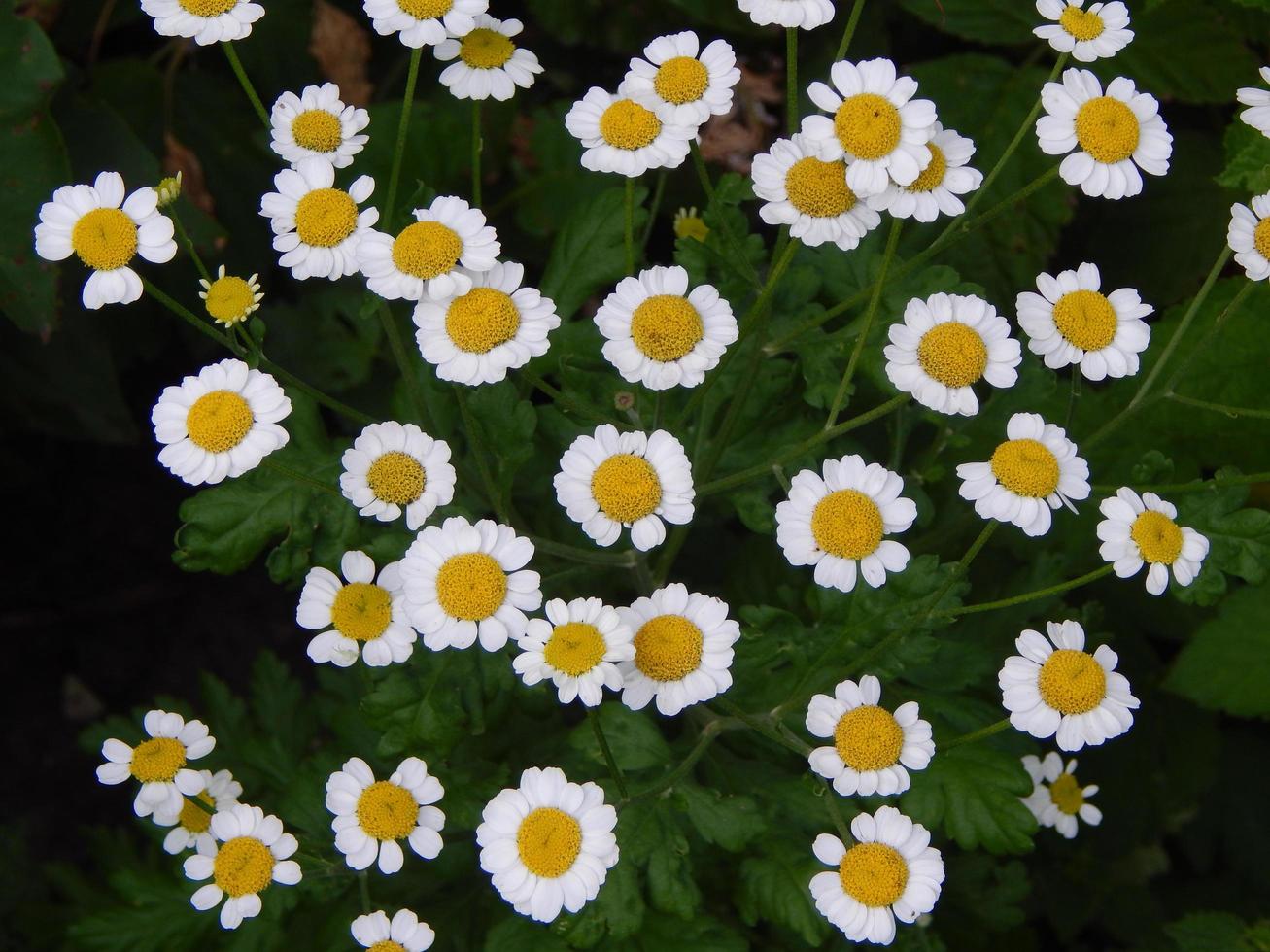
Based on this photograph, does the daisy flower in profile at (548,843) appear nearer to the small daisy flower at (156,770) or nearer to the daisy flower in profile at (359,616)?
the daisy flower in profile at (359,616)

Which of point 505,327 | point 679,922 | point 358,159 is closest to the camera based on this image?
point 505,327

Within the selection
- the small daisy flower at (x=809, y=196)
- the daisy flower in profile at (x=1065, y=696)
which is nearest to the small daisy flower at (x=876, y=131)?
the small daisy flower at (x=809, y=196)

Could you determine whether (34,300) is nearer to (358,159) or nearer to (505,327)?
(358,159)

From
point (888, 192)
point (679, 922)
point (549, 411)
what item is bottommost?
point (679, 922)

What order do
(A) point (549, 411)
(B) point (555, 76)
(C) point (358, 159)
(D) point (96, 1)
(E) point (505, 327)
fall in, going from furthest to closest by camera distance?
1. (B) point (555, 76)
2. (D) point (96, 1)
3. (C) point (358, 159)
4. (A) point (549, 411)
5. (E) point (505, 327)

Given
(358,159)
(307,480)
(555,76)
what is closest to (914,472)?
(307,480)

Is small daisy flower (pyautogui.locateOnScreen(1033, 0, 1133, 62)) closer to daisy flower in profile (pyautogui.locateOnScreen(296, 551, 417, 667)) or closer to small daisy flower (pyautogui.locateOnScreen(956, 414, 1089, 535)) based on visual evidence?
small daisy flower (pyautogui.locateOnScreen(956, 414, 1089, 535))
